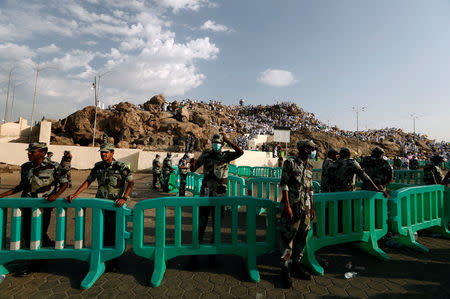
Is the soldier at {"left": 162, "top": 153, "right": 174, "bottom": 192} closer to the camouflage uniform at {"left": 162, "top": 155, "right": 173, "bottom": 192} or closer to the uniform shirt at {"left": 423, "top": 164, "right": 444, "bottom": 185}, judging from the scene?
the camouflage uniform at {"left": 162, "top": 155, "right": 173, "bottom": 192}

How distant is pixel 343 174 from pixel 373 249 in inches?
53.6

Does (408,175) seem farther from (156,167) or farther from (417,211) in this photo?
(156,167)

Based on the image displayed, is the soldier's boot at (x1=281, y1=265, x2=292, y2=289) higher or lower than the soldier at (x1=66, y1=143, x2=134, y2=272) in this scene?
lower

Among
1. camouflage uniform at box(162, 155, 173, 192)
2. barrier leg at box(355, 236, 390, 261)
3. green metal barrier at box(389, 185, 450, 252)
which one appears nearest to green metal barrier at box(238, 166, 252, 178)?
camouflage uniform at box(162, 155, 173, 192)

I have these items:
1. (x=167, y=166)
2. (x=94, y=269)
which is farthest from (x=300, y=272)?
(x=167, y=166)

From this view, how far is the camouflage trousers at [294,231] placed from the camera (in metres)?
2.94

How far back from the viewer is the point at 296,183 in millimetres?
2992

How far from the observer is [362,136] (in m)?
55.6

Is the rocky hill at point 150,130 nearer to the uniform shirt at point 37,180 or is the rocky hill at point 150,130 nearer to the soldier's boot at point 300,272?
the uniform shirt at point 37,180

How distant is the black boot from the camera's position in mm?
2975

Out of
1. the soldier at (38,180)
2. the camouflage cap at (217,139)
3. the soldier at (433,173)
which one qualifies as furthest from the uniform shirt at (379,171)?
the soldier at (38,180)

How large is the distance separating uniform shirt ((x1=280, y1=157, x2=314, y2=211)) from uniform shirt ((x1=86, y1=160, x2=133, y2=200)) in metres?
2.31

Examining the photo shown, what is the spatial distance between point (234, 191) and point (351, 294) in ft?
14.3

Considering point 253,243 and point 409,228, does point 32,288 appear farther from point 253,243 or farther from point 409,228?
point 409,228
